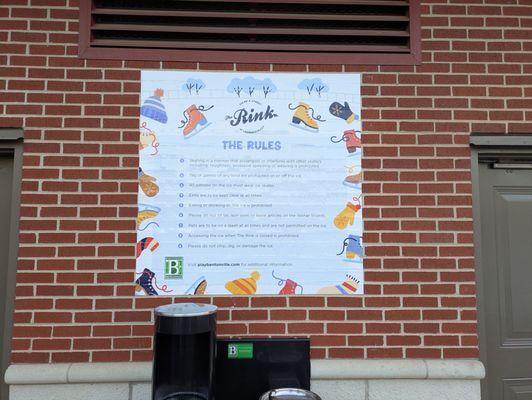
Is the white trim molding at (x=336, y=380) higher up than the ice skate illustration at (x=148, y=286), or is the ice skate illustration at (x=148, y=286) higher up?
the ice skate illustration at (x=148, y=286)

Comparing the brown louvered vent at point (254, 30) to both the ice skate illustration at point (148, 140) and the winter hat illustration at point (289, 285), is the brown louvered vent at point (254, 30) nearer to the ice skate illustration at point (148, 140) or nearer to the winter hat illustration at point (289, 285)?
the ice skate illustration at point (148, 140)

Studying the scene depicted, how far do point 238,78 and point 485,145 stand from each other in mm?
1800

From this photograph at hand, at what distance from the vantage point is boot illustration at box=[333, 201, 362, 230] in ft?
9.79

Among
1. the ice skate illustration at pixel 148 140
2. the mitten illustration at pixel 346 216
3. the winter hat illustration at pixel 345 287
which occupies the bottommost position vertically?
the winter hat illustration at pixel 345 287

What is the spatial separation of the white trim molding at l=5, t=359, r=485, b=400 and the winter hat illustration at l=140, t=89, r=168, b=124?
1631mm

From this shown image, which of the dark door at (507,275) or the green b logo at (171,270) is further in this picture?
the dark door at (507,275)

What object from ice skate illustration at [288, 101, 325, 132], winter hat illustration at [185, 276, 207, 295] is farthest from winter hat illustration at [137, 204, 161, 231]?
ice skate illustration at [288, 101, 325, 132]

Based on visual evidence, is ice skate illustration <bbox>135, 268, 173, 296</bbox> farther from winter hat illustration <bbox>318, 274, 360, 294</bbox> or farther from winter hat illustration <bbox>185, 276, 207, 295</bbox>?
winter hat illustration <bbox>318, 274, 360, 294</bbox>

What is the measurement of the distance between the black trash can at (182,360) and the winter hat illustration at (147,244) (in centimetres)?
55

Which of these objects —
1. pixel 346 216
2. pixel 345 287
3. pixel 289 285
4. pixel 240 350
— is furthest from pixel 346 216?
pixel 240 350

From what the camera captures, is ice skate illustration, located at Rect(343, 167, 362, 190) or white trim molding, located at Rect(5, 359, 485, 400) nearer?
white trim molding, located at Rect(5, 359, 485, 400)

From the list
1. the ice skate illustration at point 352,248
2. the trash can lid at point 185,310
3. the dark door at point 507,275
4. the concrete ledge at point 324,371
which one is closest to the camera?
the trash can lid at point 185,310

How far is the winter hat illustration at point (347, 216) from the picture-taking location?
298 cm

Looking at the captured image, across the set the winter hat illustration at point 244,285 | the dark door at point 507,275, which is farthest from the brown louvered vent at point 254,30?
the winter hat illustration at point 244,285
